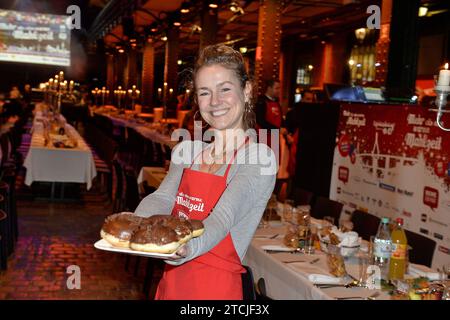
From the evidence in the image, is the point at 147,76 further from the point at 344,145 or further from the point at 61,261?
the point at 61,261

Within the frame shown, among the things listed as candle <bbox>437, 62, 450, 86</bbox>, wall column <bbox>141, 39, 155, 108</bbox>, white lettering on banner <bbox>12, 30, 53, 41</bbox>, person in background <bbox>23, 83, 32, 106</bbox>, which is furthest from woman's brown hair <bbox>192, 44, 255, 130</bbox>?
person in background <bbox>23, 83, 32, 106</bbox>

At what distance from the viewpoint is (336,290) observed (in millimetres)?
2529

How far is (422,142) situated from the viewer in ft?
14.6

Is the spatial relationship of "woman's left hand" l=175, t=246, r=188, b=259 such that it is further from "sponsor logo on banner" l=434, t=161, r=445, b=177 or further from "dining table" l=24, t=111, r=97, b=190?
"dining table" l=24, t=111, r=97, b=190

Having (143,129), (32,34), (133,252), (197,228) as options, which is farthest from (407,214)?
(32,34)

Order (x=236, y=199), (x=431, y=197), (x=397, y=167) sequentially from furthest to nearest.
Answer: (x=397, y=167), (x=431, y=197), (x=236, y=199)

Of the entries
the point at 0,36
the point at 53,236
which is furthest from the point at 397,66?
the point at 0,36

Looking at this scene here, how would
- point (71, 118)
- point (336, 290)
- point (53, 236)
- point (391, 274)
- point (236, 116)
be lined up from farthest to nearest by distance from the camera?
point (71, 118) → point (53, 236) → point (391, 274) → point (336, 290) → point (236, 116)

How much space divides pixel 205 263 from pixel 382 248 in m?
1.43

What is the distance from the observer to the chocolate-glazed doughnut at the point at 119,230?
53.3 inches

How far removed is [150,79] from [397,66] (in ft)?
42.7

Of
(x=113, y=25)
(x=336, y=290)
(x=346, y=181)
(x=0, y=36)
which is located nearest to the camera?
(x=336, y=290)
